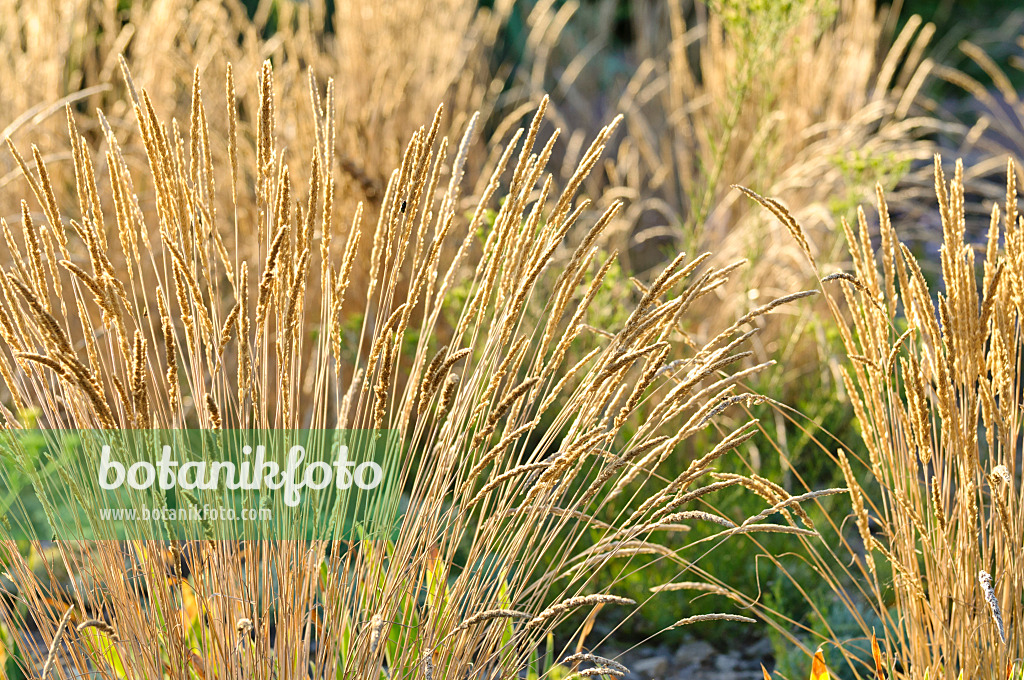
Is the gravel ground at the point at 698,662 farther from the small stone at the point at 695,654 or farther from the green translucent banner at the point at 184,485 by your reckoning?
the green translucent banner at the point at 184,485

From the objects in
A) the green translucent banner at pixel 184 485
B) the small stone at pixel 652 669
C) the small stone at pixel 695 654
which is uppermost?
the green translucent banner at pixel 184 485

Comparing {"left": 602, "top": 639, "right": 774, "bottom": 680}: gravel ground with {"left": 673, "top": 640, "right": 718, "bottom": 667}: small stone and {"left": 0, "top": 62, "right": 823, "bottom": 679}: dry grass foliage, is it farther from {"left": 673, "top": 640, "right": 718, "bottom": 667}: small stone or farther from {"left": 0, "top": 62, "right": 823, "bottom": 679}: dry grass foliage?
{"left": 0, "top": 62, "right": 823, "bottom": 679}: dry grass foliage

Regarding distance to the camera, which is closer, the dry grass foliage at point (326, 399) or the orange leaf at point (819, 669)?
the dry grass foliage at point (326, 399)


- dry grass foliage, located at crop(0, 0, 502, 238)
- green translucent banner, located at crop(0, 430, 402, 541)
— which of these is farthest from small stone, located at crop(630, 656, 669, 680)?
dry grass foliage, located at crop(0, 0, 502, 238)

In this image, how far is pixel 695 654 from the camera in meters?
1.87

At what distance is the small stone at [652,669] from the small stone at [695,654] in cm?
5

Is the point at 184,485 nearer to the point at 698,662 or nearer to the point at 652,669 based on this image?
the point at 652,669

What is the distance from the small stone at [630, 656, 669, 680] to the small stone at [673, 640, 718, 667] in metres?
0.05

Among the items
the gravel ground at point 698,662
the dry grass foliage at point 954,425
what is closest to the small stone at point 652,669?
the gravel ground at point 698,662

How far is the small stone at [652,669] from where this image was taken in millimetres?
1763

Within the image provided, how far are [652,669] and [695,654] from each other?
0.14 metres

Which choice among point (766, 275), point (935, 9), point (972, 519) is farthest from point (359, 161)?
point (935, 9)

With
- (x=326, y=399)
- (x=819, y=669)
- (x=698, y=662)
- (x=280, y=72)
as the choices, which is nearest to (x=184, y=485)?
(x=326, y=399)

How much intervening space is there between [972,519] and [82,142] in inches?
47.2
